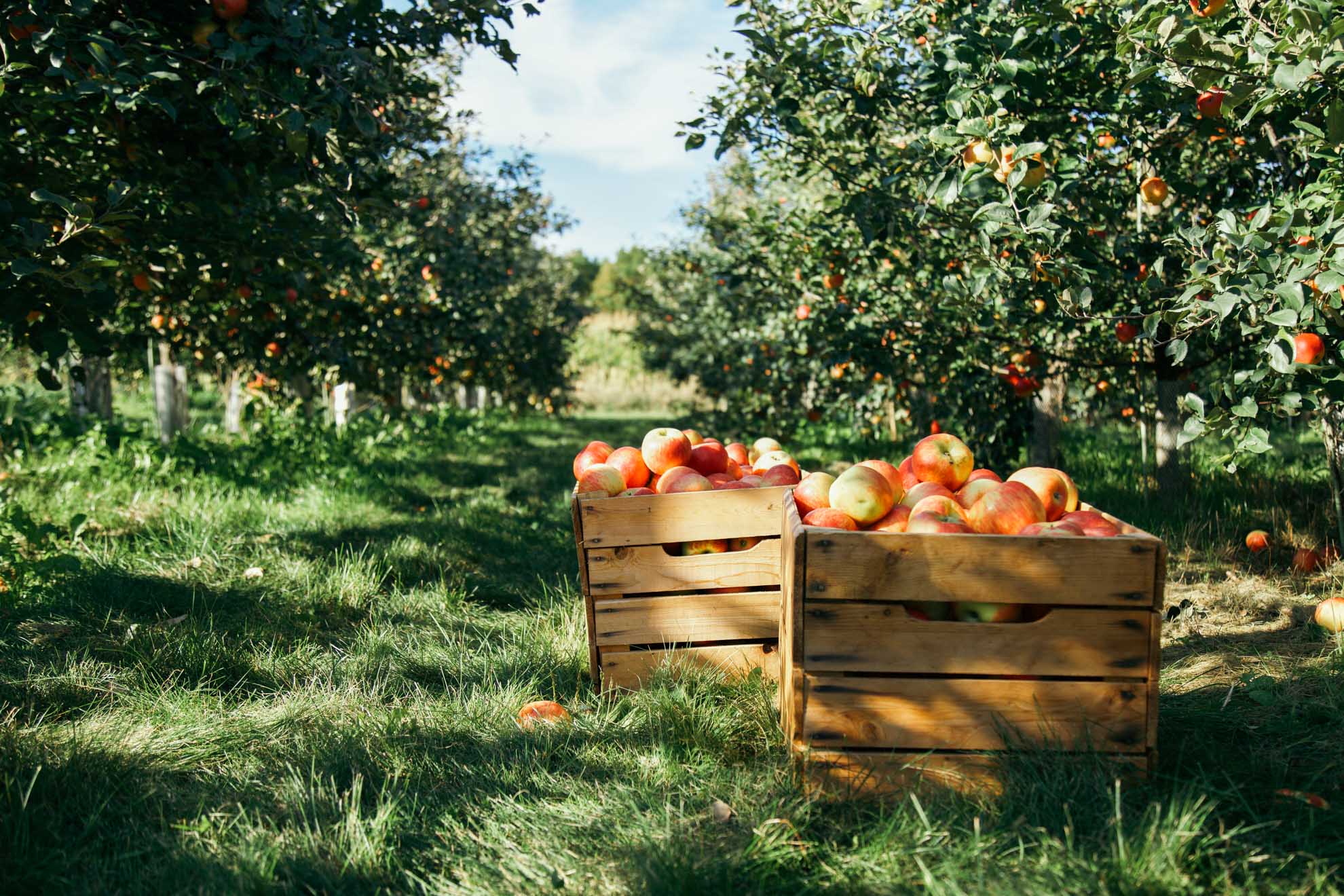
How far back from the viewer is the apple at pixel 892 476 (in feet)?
7.92

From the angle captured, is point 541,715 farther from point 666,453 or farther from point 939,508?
point 939,508

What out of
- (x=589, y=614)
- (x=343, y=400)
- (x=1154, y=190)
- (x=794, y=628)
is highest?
(x=1154, y=190)

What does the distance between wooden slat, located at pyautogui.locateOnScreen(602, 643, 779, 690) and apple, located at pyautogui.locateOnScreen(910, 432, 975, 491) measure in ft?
2.24

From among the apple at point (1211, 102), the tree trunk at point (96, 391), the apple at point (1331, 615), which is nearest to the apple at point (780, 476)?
the apple at point (1331, 615)

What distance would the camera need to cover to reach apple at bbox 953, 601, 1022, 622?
2025 mm

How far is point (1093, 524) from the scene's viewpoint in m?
2.10

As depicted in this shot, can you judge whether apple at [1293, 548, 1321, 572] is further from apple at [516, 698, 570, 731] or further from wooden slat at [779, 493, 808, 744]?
apple at [516, 698, 570, 731]

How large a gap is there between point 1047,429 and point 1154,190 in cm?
184

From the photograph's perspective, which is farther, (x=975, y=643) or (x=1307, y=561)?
(x=1307, y=561)

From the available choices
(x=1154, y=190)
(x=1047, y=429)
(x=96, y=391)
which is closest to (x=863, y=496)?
(x=1154, y=190)

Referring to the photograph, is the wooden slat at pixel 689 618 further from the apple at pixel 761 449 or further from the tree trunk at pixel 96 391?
the tree trunk at pixel 96 391

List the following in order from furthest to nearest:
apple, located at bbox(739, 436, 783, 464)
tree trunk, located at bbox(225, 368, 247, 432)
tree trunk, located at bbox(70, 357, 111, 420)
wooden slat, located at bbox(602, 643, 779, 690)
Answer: tree trunk, located at bbox(225, 368, 247, 432)
tree trunk, located at bbox(70, 357, 111, 420)
apple, located at bbox(739, 436, 783, 464)
wooden slat, located at bbox(602, 643, 779, 690)

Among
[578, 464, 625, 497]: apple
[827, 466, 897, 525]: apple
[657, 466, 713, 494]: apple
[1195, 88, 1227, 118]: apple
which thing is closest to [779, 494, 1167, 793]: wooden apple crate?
[827, 466, 897, 525]: apple

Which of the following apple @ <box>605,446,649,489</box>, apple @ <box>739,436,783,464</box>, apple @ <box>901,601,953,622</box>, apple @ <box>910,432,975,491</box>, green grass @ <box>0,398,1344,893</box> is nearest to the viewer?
green grass @ <box>0,398,1344,893</box>
